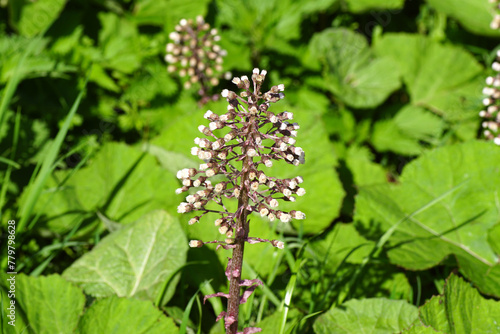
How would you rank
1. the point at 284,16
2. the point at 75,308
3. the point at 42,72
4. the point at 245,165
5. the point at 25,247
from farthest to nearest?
the point at 284,16 < the point at 42,72 < the point at 25,247 < the point at 75,308 < the point at 245,165

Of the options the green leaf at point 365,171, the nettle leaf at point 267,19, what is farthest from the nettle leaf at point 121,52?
the green leaf at point 365,171

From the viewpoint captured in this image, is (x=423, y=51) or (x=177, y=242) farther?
(x=423, y=51)

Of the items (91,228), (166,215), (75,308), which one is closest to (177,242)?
(166,215)

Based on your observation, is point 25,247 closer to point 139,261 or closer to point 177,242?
point 139,261

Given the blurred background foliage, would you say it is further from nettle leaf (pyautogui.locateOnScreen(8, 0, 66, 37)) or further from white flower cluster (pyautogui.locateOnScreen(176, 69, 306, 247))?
white flower cluster (pyautogui.locateOnScreen(176, 69, 306, 247))

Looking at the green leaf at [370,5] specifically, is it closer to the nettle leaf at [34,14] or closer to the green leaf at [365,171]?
the green leaf at [365,171]

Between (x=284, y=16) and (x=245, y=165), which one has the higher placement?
(x=284, y=16)

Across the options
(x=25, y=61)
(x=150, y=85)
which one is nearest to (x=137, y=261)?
(x=25, y=61)
